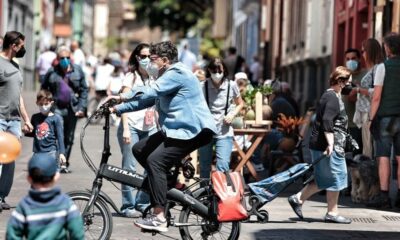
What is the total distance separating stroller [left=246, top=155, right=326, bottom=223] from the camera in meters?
13.4

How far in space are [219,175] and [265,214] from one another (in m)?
2.31

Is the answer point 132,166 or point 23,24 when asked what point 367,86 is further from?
point 23,24

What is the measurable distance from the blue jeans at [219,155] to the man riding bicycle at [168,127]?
121 inches

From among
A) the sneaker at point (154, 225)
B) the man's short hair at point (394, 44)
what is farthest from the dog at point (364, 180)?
the sneaker at point (154, 225)

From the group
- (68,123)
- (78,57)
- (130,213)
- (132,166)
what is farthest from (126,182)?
(78,57)

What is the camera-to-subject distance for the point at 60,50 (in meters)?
19.5

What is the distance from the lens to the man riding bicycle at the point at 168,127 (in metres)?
11.3

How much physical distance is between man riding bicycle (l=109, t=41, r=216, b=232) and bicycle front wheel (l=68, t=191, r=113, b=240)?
0.98ft

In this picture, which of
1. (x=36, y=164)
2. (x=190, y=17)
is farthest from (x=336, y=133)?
(x=190, y=17)

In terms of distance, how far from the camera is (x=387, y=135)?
1495 centimetres

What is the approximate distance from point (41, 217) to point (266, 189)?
574 centimetres

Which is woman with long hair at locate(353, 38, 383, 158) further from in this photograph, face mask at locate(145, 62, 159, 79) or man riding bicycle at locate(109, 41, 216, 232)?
man riding bicycle at locate(109, 41, 216, 232)

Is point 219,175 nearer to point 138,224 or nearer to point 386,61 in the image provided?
point 138,224

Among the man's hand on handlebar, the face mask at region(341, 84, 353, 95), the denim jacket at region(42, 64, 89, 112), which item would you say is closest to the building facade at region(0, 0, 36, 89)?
the denim jacket at region(42, 64, 89, 112)
